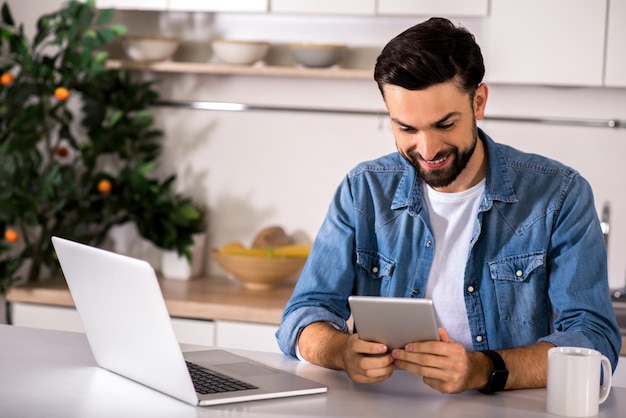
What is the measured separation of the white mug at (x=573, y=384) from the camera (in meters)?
1.62

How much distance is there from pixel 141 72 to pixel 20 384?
2225 millimetres

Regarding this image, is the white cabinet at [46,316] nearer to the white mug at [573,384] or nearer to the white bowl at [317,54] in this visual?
the white bowl at [317,54]

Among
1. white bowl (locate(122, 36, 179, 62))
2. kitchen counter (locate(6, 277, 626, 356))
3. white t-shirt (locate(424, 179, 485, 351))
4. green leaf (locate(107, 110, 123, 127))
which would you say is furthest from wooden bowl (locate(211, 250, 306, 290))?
white t-shirt (locate(424, 179, 485, 351))

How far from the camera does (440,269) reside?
216cm

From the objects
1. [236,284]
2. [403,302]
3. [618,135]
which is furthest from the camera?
[236,284]

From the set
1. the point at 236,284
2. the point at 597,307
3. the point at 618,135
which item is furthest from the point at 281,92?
the point at 597,307

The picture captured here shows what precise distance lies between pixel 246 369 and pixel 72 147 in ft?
6.30

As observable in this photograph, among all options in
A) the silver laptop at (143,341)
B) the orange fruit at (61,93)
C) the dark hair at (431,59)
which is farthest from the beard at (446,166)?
the orange fruit at (61,93)

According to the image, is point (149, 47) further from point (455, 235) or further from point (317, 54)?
point (455, 235)

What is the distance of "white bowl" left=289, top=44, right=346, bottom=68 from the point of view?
3.41 meters

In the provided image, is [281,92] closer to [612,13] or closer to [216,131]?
[216,131]

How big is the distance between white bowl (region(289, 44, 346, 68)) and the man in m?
1.20

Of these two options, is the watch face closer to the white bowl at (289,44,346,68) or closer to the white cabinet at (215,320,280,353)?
the white cabinet at (215,320,280,353)

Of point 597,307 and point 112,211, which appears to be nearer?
point 597,307
